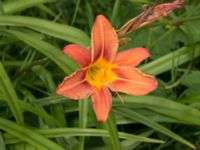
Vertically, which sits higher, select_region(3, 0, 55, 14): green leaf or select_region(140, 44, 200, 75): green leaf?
select_region(3, 0, 55, 14): green leaf

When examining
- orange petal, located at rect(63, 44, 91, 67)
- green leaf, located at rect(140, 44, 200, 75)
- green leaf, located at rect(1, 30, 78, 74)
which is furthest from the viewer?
green leaf, located at rect(140, 44, 200, 75)

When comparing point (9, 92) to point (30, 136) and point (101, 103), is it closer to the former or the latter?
point (30, 136)

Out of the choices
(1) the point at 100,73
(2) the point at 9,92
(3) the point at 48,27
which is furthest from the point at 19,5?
(1) the point at 100,73

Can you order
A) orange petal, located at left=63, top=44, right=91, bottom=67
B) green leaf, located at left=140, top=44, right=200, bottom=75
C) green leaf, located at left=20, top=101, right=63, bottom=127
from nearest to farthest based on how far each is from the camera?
orange petal, located at left=63, top=44, right=91, bottom=67 < green leaf, located at left=20, top=101, right=63, bottom=127 < green leaf, located at left=140, top=44, right=200, bottom=75

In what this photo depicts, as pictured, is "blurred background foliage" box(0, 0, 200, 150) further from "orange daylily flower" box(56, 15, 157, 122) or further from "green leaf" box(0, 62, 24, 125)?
"orange daylily flower" box(56, 15, 157, 122)

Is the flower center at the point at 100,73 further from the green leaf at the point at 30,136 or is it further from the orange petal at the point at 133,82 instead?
the green leaf at the point at 30,136

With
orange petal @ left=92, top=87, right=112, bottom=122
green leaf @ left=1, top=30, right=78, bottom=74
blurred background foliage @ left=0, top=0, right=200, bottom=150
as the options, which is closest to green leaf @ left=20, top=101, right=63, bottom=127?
blurred background foliage @ left=0, top=0, right=200, bottom=150
